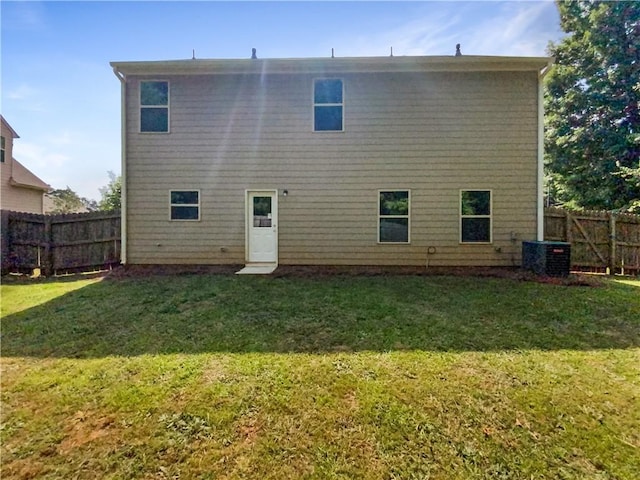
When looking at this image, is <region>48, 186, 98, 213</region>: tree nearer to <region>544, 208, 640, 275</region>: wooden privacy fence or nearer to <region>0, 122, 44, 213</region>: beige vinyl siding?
<region>0, 122, 44, 213</region>: beige vinyl siding

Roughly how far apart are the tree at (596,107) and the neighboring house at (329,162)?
7222mm

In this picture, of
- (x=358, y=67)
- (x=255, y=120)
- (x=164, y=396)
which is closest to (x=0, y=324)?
(x=164, y=396)

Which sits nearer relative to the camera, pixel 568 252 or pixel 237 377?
pixel 237 377

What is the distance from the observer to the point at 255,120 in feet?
27.6

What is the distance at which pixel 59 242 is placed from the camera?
27.5ft

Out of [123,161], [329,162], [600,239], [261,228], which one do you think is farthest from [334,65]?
[600,239]

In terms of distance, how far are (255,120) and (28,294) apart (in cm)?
601

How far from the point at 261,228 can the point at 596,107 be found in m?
14.2

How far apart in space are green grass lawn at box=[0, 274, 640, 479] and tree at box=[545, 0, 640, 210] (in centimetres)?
1041

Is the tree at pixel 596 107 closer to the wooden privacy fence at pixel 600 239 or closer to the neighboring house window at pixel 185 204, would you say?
the wooden privacy fence at pixel 600 239

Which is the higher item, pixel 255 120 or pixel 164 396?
pixel 255 120

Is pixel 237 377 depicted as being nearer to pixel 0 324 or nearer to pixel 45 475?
pixel 45 475

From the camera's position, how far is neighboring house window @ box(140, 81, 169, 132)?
8461 mm

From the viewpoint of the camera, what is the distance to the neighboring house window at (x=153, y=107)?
8461mm
